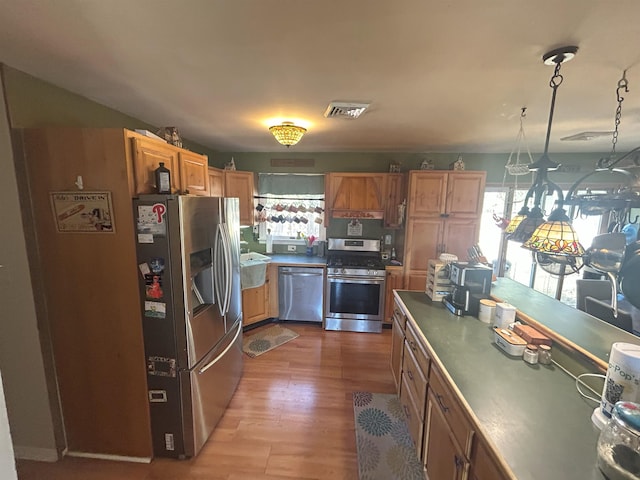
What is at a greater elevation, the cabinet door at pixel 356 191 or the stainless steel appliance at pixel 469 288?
the cabinet door at pixel 356 191

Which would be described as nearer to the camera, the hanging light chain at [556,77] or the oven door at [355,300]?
the hanging light chain at [556,77]

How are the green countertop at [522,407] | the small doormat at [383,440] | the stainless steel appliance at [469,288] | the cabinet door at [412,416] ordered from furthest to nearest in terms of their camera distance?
the stainless steel appliance at [469,288] → the small doormat at [383,440] → the cabinet door at [412,416] → the green countertop at [522,407]

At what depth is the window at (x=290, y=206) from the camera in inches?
164

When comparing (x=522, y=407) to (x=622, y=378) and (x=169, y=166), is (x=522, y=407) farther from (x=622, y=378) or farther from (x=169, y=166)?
(x=169, y=166)

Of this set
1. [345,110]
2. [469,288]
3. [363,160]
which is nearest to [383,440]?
[469,288]

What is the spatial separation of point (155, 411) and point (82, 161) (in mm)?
1635

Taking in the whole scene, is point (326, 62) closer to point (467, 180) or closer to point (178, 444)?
point (178, 444)

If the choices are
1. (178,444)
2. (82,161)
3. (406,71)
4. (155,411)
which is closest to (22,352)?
(155,411)

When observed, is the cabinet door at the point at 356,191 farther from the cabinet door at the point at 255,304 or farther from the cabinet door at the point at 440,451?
the cabinet door at the point at 440,451

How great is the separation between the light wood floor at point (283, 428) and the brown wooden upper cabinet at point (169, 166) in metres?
1.85

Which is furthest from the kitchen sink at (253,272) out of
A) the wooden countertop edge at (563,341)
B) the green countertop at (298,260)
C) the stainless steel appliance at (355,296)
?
the wooden countertop edge at (563,341)

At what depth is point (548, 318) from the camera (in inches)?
72.2

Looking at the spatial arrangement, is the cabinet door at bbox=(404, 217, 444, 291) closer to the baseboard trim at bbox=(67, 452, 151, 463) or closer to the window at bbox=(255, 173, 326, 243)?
the window at bbox=(255, 173, 326, 243)

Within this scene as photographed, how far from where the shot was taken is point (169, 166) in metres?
1.99
